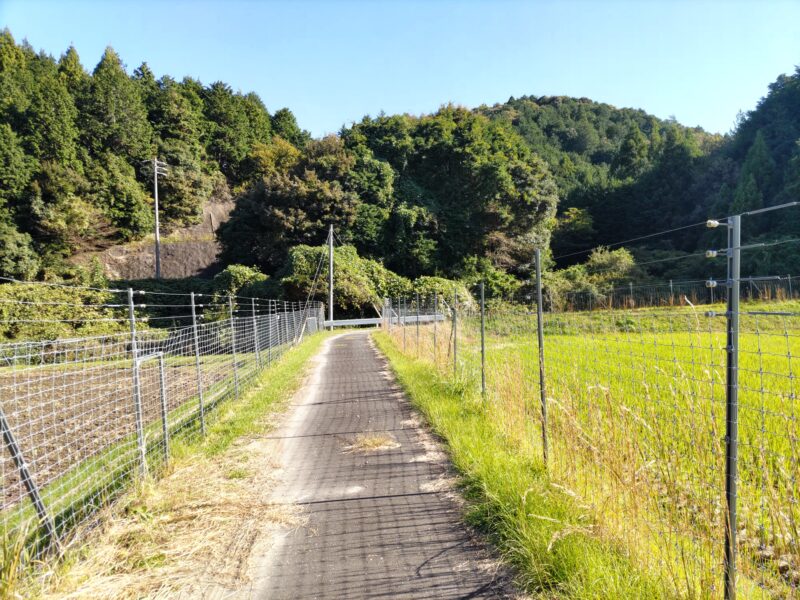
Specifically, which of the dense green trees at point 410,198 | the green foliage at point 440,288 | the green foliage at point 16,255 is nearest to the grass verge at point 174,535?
the green foliage at point 440,288

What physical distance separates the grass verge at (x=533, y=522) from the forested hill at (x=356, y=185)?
90.6 feet

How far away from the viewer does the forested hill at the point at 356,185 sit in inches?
1374

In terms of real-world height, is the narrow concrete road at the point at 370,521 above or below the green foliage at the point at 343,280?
below

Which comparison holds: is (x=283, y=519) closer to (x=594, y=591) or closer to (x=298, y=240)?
(x=594, y=591)

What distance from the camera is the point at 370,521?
3803mm

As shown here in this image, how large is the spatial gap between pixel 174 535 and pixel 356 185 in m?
34.7

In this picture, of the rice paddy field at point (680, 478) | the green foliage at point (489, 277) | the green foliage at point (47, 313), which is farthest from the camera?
the green foliage at point (489, 277)

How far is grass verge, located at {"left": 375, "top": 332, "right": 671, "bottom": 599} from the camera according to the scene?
104 inches

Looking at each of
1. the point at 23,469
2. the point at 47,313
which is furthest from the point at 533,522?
the point at 47,313

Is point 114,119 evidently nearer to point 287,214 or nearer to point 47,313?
point 287,214

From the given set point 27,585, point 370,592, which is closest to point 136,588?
point 27,585

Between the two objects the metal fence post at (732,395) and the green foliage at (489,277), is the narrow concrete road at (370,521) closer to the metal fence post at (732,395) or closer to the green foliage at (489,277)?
the metal fence post at (732,395)

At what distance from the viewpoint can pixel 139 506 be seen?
152 inches

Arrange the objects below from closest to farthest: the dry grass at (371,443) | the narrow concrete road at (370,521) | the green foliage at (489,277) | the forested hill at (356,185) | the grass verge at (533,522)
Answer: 1. the grass verge at (533,522)
2. the narrow concrete road at (370,521)
3. the dry grass at (371,443)
4. the forested hill at (356,185)
5. the green foliage at (489,277)
